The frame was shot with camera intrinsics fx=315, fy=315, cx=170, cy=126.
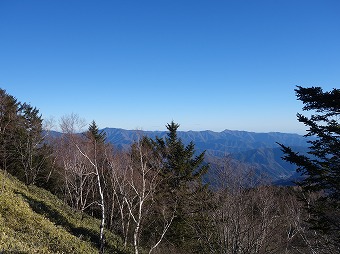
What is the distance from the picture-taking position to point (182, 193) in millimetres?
28141

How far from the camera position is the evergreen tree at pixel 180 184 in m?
28.5

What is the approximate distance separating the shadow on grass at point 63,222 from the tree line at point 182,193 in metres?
1.13

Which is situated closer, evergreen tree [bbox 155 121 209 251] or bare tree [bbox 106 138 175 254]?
bare tree [bbox 106 138 175 254]

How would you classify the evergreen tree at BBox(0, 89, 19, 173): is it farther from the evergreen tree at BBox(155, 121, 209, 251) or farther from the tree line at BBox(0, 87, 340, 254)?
the evergreen tree at BBox(155, 121, 209, 251)

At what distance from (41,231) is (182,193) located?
43.2 feet

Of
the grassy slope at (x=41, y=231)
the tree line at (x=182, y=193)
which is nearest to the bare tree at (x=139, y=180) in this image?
the tree line at (x=182, y=193)

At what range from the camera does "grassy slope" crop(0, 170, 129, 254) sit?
13.9 metres

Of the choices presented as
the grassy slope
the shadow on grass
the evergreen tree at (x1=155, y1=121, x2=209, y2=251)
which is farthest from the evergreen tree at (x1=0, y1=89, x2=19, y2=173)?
the evergreen tree at (x1=155, y1=121, x2=209, y2=251)

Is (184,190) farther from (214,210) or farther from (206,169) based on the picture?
(214,210)

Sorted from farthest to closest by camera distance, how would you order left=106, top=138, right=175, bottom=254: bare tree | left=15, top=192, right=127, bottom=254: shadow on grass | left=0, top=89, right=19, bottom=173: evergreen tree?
left=0, top=89, right=19, bottom=173: evergreen tree
left=15, top=192, right=127, bottom=254: shadow on grass
left=106, top=138, right=175, bottom=254: bare tree

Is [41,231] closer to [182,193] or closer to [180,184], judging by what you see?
[182,193]

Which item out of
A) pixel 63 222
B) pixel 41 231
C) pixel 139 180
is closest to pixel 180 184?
pixel 139 180

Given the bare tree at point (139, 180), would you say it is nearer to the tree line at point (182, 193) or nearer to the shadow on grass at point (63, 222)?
the tree line at point (182, 193)

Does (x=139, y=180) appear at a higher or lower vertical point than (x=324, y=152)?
lower
